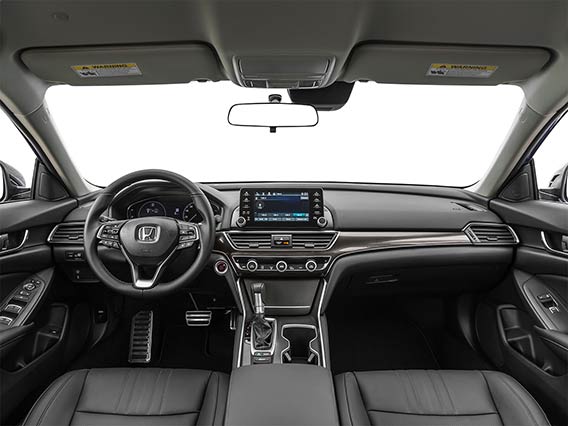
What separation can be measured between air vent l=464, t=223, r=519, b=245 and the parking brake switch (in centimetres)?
33

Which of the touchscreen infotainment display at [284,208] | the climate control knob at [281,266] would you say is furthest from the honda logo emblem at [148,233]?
the climate control knob at [281,266]

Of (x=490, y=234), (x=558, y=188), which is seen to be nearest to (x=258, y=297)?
(x=490, y=234)

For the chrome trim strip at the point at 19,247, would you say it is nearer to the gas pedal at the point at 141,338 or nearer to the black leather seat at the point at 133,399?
the black leather seat at the point at 133,399

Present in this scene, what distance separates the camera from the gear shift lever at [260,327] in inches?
77.4

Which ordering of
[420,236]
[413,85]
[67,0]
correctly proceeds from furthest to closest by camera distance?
[420,236]
[413,85]
[67,0]

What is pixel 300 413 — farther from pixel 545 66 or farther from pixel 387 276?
pixel 545 66

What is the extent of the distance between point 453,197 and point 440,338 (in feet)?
3.26

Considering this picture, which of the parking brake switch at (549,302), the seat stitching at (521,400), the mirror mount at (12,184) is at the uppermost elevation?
the mirror mount at (12,184)

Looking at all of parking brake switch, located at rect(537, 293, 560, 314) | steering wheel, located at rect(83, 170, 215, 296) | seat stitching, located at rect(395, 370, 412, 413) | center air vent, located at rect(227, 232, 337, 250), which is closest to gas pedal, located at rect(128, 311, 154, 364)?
steering wheel, located at rect(83, 170, 215, 296)

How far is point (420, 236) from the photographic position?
2352mm

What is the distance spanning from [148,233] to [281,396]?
959 mm

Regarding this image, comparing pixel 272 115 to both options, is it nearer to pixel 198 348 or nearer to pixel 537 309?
pixel 198 348

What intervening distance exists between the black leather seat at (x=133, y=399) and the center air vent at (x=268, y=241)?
0.69 meters

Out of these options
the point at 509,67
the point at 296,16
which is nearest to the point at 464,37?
the point at 509,67
